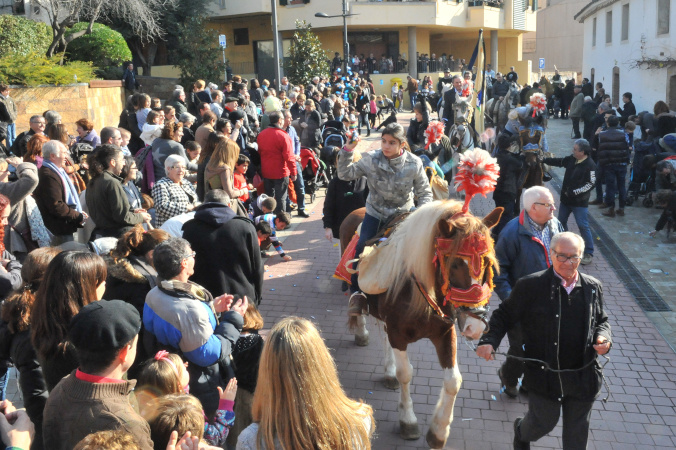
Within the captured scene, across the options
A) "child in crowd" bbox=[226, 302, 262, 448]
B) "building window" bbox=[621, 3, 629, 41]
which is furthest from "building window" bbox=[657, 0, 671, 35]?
"child in crowd" bbox=[226, 302, 262, 448]

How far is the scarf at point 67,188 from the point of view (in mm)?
6605

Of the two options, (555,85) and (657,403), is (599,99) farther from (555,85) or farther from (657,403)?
(657,403)

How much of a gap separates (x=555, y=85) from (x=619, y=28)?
6.16 meters

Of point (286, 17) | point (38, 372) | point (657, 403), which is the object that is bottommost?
point (657, 403)

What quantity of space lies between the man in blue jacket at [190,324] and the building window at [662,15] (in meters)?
20.2

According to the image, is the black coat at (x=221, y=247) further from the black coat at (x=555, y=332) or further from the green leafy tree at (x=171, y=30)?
the green leafy tree at (x=171, y=30)

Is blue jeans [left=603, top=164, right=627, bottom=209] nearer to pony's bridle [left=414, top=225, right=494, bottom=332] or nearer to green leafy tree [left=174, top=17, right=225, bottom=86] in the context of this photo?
pony's bridle [left=414, top=225, right=494, bottom=332]

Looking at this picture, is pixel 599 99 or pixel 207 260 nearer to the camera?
pixel 207 260

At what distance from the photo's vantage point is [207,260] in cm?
542

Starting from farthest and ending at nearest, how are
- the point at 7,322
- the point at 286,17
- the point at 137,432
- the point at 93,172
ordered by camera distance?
1. the point at 286,17
2. the point at 93,172
3. the point at 7,322
4. the point at 137,432

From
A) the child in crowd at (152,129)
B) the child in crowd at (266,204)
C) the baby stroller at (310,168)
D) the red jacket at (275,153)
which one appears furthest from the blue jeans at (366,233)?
the baby stroller at (310,168)

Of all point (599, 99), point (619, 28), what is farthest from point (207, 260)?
point (619, 28)

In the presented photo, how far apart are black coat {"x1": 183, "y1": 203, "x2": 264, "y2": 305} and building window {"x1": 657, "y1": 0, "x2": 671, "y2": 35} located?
750 inches

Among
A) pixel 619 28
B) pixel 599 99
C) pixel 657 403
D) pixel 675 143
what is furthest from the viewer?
pixel 619 28
